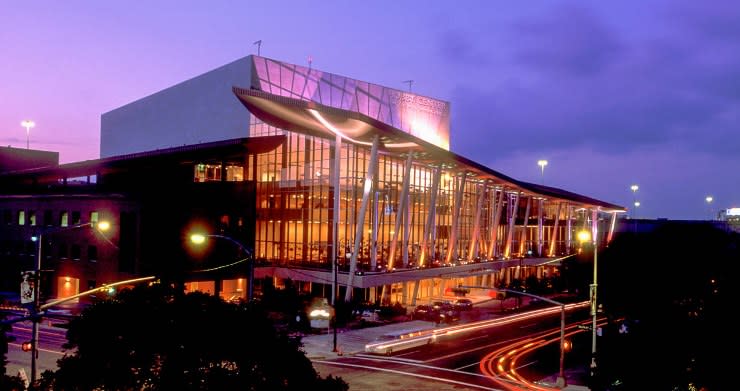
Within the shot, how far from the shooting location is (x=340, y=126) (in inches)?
2253

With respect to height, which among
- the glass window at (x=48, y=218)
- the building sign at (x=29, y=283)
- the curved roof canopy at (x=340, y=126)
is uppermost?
the curved roof canopy at (x=340, y=126)

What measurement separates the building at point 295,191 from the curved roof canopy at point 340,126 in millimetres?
183

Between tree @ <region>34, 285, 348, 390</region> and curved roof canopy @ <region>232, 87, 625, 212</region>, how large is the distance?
42096 mm

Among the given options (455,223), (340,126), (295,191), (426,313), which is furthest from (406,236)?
(340,126)

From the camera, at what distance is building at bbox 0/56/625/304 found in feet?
196

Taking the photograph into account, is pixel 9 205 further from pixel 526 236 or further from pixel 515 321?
pixel 526 236

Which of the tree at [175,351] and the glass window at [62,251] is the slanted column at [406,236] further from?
the tree at [175,351]

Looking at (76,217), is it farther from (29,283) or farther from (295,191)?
(29,283)

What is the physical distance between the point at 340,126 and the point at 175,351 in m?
47.3

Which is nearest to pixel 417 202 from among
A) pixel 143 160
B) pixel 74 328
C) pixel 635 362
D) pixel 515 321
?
pixel 515 321

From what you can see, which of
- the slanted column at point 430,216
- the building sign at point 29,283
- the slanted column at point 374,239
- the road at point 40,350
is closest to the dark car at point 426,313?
the slanted column at point 374,239

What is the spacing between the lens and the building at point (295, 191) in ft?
196

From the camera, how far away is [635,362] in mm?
21344

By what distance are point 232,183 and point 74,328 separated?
5693 centimetres
